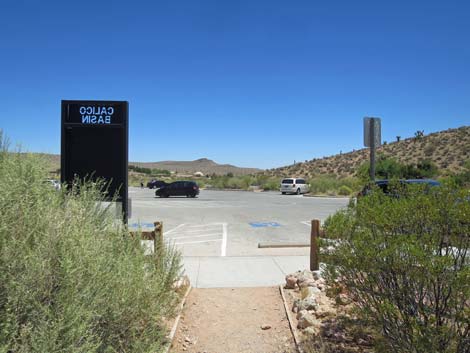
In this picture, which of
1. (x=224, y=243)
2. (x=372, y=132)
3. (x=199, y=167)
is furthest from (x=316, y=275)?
(x=199, y=167)

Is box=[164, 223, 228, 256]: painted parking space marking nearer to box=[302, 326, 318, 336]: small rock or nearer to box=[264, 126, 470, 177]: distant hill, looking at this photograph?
box=[302, 326, 318, 336]: small rock

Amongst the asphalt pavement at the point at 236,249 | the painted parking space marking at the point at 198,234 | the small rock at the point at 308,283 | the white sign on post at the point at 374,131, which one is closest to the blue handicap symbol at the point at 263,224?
the asphalt pavement at the point at 236,249

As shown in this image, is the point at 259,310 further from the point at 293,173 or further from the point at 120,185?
the point at 293,173

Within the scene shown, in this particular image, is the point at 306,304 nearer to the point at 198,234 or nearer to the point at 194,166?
the point at 198,234

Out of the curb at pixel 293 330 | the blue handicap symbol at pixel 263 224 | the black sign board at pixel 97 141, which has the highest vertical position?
the black sign board at pixel 97 141

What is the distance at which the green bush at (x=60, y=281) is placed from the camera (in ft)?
7.84

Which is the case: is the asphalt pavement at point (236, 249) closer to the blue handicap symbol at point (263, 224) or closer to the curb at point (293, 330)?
the blue handicap symbol at point (263, 224)

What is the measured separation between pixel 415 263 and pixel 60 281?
8.10ft

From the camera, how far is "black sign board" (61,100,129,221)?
21.2ft

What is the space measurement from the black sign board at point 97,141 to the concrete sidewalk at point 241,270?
7.37ft

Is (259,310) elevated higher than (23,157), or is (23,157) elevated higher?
(23,157)

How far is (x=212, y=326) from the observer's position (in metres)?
4.90

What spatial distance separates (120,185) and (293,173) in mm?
68842

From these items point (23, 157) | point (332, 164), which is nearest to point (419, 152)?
point (332, 164)
